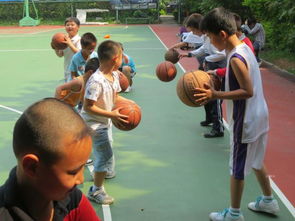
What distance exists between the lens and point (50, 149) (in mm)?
1361

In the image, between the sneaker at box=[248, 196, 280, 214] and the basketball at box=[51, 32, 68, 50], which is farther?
the basketball at box=[51, 32, 68, 50]

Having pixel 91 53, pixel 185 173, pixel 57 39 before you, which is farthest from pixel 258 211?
pixel 57 39

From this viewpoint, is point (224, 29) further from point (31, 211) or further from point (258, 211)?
point (31, 211)

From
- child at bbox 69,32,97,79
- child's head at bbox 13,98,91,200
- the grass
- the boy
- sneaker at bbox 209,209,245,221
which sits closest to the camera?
child's head at bbox 13,98,91,200

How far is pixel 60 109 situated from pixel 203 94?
2270mm

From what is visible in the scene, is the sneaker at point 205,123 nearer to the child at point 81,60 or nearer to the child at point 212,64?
the child at point 212,64

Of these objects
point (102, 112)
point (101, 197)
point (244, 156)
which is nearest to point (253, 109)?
point (244, 156)

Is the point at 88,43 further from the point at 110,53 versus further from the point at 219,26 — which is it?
the point at 219,26

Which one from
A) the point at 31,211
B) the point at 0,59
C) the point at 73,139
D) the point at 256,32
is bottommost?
the point at 0,59

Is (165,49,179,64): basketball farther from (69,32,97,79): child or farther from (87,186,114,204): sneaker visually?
(87,186,114,204): sneaker

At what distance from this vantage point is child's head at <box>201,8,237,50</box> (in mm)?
3402

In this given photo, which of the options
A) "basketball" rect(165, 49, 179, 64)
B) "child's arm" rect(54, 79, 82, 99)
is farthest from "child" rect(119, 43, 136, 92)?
"child's arm" rect(54, 79, 82, 99)

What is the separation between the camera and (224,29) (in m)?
3.42

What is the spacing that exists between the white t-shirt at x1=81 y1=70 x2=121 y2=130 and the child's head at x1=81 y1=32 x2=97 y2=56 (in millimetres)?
1450
